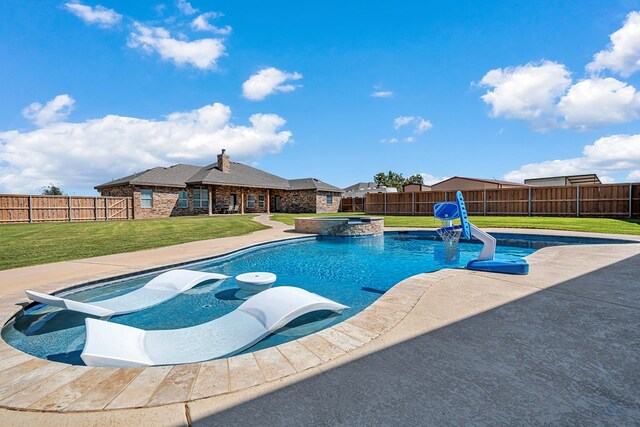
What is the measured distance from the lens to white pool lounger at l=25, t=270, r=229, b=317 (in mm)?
4375

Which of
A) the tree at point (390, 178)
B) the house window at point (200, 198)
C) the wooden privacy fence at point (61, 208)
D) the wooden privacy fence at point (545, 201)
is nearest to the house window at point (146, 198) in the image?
the wooden privacy fence at point (61, 208)

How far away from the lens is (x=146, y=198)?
75.6 ft

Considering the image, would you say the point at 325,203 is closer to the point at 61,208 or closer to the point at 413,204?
the point at 413,204

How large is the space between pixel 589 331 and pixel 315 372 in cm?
277

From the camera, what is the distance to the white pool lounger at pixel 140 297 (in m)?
4.38

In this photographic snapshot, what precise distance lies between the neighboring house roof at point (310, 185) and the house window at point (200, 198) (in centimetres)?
866

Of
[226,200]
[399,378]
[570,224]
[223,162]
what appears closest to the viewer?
[399,378]

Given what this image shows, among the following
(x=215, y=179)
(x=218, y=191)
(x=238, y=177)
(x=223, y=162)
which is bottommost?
(x=218, y=191)

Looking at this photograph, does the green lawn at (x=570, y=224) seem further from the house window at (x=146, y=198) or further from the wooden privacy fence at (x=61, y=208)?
the wooden privacy fence at (x=61, y=208)

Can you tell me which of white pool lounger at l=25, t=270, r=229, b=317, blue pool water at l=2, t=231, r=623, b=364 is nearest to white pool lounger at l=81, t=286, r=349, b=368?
blue pool water at l=2, t=231, r=623, b=364

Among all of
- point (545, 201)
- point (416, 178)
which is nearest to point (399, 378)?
point (545, 201)

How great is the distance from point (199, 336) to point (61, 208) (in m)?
22.1

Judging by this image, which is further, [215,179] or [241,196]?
[241,196]

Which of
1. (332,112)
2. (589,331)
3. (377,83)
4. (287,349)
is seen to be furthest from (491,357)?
(332,112)
